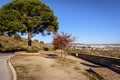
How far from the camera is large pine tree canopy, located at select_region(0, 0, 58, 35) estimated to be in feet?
127

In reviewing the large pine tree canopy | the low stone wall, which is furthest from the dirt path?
the large pine tree canopy

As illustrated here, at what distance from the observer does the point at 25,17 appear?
39.0 metres

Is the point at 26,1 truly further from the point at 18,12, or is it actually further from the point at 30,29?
the point at 30,29

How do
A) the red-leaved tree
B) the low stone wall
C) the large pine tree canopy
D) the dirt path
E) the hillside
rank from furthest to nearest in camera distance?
the hillside → the large pine tree canopy → the red-leaved tree → the low stone wall → the dirt path

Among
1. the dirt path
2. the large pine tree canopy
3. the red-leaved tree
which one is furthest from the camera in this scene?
the large pine tree canopy

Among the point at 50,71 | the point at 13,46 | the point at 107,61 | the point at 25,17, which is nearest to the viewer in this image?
the point at 50,71

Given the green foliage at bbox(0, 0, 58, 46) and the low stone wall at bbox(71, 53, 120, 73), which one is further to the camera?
the green foliage at bbox(0, 0, 58, 46)

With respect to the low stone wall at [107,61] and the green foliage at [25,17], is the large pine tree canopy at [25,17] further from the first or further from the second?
the low stone wall at [107,61]

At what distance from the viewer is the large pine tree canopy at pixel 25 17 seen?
3866 centimetres

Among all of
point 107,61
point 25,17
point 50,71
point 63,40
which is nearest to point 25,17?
point 25,17

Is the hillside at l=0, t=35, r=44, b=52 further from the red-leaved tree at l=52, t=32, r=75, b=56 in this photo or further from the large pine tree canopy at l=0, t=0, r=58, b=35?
the red-leaved tree at l=52, t=32, r=75, b=56

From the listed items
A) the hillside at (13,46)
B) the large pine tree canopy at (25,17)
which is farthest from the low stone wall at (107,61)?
the hillside at (13,46)

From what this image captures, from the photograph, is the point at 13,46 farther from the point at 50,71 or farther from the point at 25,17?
the point at 50,71

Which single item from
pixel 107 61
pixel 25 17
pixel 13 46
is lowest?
pixel 107 61
